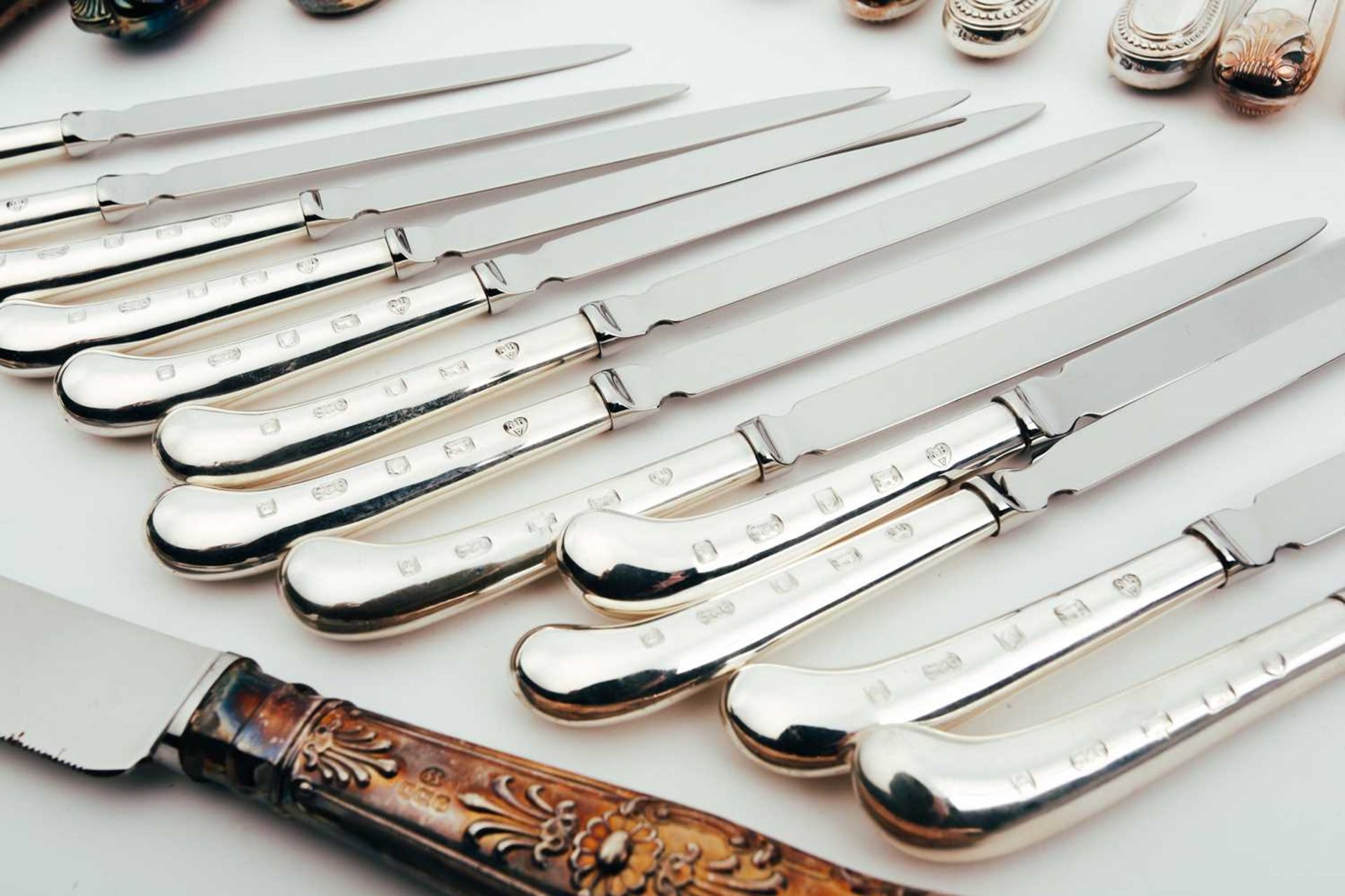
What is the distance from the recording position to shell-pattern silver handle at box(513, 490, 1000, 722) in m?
0.55

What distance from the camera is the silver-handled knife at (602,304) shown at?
67cm

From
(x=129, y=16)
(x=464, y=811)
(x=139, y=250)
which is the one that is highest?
(x=129, y=16)

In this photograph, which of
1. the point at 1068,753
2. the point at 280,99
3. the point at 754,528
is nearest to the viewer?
the point at 1068,753

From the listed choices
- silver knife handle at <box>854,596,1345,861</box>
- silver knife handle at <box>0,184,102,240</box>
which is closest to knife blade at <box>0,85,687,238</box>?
silver knife handle at <box>0,184,102,240</box>

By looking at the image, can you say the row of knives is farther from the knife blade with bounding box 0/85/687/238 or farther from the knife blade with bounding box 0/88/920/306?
the knife blade with bounding box 0/85/687/238

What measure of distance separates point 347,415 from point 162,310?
201 millimetres

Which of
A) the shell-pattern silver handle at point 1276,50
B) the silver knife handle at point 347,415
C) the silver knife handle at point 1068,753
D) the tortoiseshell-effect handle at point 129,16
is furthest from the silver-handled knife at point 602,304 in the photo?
the tortoiseshell-effect handle at point 129,16

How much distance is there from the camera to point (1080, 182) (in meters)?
0.93

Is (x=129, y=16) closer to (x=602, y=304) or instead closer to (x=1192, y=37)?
(x=602, y=304)

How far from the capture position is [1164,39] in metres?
0.95

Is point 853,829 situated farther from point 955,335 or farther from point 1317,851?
point 955,335

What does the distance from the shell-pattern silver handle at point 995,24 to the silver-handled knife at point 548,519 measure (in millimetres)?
356

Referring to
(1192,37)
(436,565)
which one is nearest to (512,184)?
(436,565)

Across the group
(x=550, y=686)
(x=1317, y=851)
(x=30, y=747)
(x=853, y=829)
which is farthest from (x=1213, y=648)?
(x=30, y=747)
